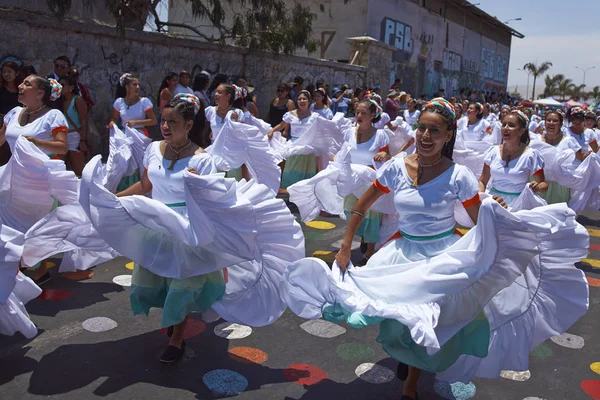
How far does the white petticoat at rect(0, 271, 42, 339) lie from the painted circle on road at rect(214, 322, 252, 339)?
1.31 metres

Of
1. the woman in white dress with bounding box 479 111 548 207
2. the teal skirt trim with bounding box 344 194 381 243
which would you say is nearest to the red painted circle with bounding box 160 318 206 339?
the teal skirt trim with bounding box 344 194 381 243

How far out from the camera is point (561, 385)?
4.14m

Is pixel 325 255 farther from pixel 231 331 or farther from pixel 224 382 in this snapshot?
pixel 224 382

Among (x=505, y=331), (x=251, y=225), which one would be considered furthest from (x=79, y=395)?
(x=505, y=331)

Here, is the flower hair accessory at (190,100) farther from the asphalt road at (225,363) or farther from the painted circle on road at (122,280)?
the painted circle on road at (122,280)

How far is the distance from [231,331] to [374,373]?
117 centimetres

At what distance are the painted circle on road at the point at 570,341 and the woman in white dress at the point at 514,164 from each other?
145 cm

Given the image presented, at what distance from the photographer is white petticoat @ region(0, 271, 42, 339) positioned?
12.5ft

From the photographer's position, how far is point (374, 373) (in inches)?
163

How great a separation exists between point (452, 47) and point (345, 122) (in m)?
33.1

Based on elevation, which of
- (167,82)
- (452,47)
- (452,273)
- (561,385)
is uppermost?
(452,47)

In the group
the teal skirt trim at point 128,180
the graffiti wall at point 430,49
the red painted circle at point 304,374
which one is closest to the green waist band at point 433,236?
the red painted circle at point 304,374

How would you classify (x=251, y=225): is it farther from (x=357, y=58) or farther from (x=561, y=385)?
(x=357, y=58)

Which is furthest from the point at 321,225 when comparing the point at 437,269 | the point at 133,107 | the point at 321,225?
the point at 437,269
